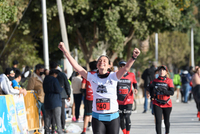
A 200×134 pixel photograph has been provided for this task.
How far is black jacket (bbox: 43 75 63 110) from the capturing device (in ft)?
31.3

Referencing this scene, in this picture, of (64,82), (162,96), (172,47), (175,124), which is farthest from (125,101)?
(172,47)

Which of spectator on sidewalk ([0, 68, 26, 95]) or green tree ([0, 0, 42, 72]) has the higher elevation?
green tree ([0, 0, 42, 72])

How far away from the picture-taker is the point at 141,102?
21.3m

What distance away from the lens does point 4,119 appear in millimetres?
8695

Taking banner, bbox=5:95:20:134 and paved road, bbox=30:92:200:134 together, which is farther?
paved road, bbox=30:92:200:134

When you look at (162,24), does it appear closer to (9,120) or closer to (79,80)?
(79,80)

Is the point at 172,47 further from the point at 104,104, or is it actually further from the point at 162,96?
the point at 104,104

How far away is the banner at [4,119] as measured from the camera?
8594 millimetres

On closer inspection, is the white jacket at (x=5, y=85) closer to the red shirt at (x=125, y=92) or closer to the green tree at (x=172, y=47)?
the red shirt at (x=125, y=92)

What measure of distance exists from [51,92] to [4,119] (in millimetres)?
1407

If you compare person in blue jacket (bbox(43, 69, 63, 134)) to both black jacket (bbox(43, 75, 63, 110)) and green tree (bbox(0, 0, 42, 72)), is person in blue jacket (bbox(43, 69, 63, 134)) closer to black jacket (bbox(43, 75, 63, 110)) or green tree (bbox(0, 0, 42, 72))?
black jacket (bbox(43, 75, 63, 110))

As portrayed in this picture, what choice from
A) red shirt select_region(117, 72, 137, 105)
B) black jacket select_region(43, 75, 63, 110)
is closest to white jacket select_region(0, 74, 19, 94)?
black jacket select_region(43, 75, 63, 110)

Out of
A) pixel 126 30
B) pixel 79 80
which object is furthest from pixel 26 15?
pixel 79 80

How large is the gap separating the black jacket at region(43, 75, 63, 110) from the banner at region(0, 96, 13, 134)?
1.11 metres
